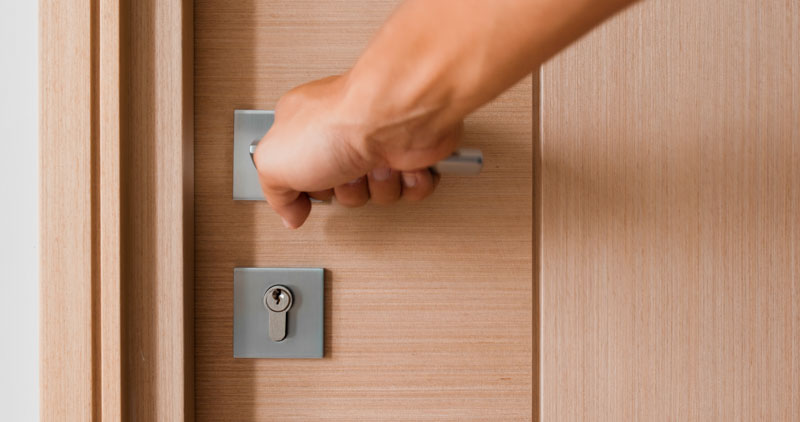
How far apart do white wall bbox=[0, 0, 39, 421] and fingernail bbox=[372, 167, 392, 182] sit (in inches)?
11.9

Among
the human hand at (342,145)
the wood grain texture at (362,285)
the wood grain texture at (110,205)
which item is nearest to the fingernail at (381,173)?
the human hand at (342,145)

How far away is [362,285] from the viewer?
493mm

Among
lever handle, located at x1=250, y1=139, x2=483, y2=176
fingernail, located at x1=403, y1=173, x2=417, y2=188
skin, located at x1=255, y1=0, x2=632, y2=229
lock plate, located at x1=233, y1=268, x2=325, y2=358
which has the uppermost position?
skin, located at x1=255, y1=0, x2=632, y2=229

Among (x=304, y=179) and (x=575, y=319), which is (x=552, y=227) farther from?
(x=304, y=179)

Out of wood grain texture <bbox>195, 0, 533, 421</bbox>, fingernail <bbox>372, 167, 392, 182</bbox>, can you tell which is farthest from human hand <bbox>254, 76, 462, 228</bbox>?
wood grain texture <bbox>195, 0, 533, 421</bbox>

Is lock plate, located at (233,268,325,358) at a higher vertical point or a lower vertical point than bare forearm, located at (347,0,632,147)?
lower

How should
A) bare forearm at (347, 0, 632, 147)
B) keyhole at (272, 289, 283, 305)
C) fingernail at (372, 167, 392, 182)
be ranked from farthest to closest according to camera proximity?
keyhole at (272, 289, 283, 305)
fingernail at (372, 167, 392, 182)
bare forearm at (347, 0, 632, 147)

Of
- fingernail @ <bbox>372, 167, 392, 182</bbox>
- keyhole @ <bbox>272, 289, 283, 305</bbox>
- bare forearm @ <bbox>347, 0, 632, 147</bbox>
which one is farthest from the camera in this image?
keyhole @ <bbox>272, 289, 283, 305</bbox>

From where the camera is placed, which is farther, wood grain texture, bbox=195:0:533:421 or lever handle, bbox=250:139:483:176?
wood grain texture, bbox=195:0:533:421

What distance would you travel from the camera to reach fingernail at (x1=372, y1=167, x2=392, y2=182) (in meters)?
0.38

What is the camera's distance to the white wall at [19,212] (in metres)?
0.45

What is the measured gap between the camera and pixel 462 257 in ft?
1.62

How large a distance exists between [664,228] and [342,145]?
1.11 ft

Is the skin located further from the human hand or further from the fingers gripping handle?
the fingers gripping handle
